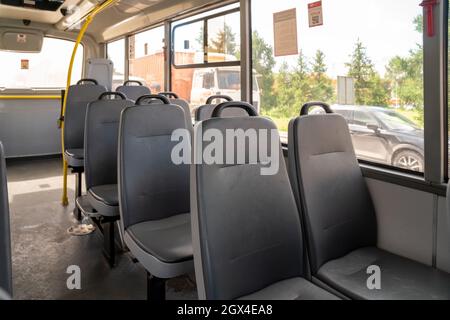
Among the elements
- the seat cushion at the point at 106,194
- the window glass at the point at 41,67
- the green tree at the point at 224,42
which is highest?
the window glass at the point at 41,67

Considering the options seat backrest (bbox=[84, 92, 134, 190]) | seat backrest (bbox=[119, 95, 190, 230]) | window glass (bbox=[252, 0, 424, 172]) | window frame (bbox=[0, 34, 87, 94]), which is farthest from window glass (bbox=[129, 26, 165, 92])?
seat backrest (bbox=[119, 95, 190, 230])

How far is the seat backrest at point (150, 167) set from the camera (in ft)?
6.30

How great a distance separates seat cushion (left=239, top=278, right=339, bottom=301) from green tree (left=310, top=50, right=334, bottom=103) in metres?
1.39

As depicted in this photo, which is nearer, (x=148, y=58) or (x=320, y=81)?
(x=320, y=81)

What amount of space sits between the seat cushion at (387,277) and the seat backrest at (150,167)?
91cm

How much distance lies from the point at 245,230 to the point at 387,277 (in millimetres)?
687

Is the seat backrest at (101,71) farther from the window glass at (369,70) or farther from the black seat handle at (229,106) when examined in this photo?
the black seat handle at (229,106)

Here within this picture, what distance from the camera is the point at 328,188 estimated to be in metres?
1.65

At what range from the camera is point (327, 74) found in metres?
2.38

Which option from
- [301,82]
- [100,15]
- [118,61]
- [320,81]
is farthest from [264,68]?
[118,61]

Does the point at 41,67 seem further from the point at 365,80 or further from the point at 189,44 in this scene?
the point at 365,80

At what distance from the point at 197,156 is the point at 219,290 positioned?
17.4 inches

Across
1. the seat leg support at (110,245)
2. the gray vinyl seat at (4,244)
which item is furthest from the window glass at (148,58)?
the gray vinyl seat at (4,244)

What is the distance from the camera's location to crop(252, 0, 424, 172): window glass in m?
1.86
